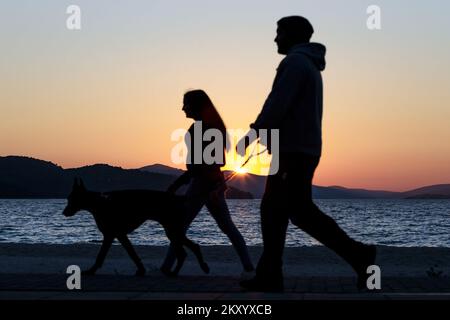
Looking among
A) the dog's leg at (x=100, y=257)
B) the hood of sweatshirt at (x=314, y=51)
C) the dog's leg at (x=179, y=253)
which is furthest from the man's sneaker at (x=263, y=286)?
the dog's leg at (x=100, y=257)

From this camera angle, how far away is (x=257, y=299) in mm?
6414

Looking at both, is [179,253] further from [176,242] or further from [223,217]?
[223,217]

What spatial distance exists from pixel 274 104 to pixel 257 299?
1660 millimetres

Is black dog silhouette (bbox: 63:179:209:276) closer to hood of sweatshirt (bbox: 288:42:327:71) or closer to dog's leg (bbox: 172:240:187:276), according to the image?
dog's leg (bbox: 172:240:187:276)

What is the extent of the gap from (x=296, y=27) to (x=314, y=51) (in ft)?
0.87

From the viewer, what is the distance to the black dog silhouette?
383 inches

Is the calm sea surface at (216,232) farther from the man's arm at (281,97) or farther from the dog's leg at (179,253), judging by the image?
the man's arm at (281,97)

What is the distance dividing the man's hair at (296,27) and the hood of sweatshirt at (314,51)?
0.09 m

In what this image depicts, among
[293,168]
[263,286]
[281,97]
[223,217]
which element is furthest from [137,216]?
[281,97]

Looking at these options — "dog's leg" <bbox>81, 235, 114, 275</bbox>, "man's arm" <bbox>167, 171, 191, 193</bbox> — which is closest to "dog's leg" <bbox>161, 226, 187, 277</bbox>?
"man's arm" <bbox>167, 171, 191, 193</bbox>
